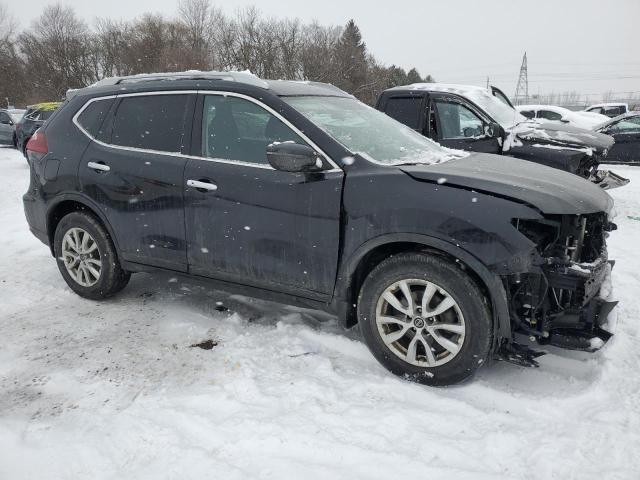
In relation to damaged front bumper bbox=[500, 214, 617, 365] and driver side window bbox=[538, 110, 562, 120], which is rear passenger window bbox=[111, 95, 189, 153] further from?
driver side window bbox=[538, 110, 562, 120]

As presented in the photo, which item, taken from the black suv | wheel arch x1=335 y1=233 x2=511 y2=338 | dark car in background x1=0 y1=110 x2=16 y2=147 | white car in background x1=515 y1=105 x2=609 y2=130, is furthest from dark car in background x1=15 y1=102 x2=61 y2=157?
white car in background x1=515 y1=105 x2=609 y2=130

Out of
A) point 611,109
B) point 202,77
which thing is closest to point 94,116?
point 202,77

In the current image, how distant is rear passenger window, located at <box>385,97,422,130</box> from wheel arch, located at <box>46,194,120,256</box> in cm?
438

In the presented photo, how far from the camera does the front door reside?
A: 10.5 feet

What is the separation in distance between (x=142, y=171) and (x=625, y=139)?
1212 cm

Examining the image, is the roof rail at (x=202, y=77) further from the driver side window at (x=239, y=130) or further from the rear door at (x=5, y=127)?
the rear door at (x=5, y=127)

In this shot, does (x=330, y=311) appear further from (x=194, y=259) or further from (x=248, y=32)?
(x=248, y=32)

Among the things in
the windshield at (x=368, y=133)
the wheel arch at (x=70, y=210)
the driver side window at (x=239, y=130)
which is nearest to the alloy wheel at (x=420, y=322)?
the windshield at (x=368, y=133)

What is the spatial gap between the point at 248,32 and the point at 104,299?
48.9m

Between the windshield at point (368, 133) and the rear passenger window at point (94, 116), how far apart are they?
171cm

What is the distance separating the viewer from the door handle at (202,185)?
3516mm

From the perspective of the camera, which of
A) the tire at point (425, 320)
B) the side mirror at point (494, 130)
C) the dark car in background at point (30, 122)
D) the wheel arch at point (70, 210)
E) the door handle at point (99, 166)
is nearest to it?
the tire at point (425, 320)

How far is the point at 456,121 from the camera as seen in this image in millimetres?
7000

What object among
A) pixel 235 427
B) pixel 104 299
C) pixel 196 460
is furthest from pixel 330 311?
pixel 104 299
